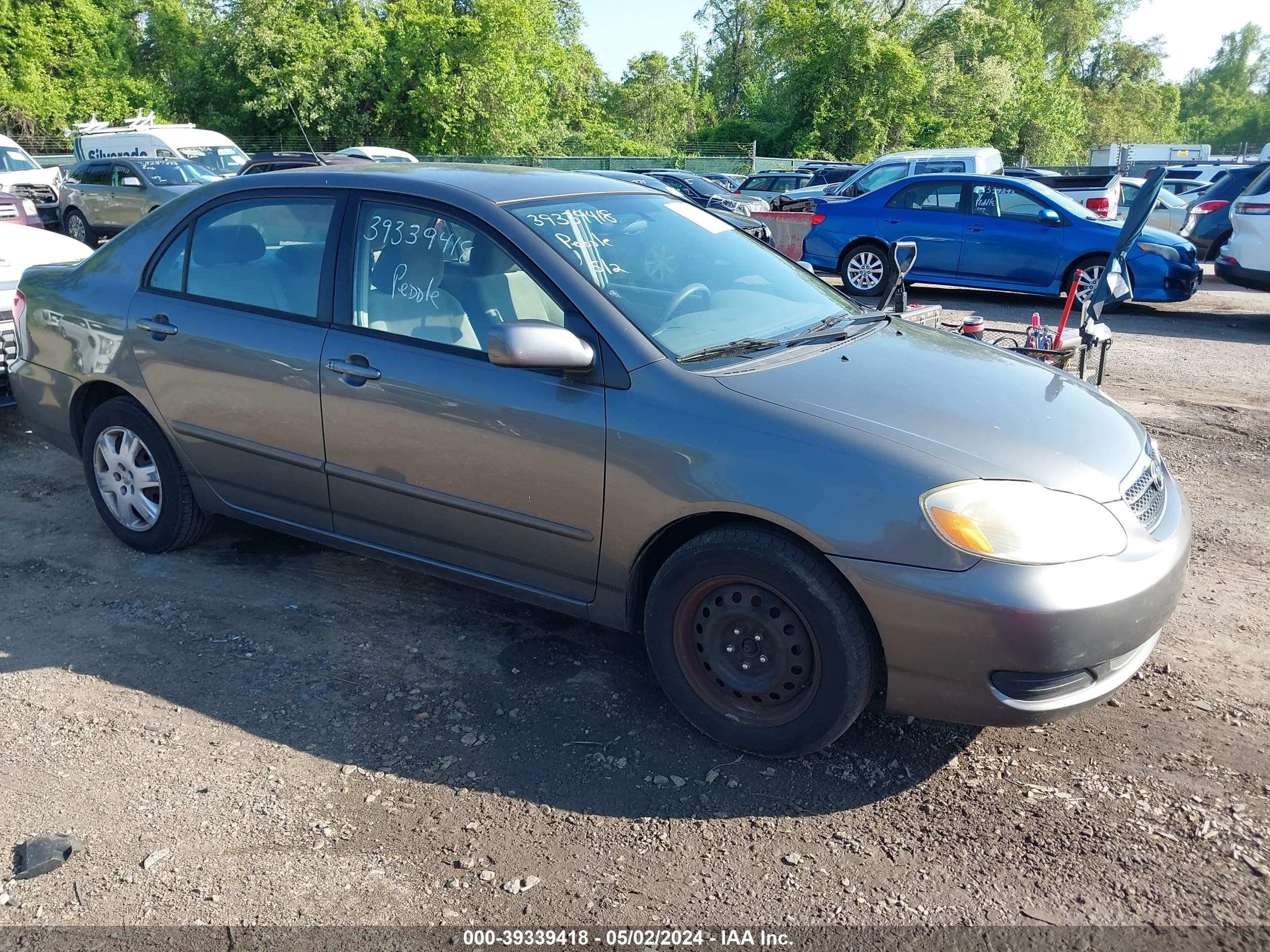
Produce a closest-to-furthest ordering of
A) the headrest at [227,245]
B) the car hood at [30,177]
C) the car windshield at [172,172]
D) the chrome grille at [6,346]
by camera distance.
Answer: the headrest at [227,245]
the chrome grille at [6,346]
the car windshield at [172,172]
the car hood at [30,177]

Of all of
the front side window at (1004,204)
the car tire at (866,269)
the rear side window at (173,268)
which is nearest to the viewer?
the rear side window at (173,268)

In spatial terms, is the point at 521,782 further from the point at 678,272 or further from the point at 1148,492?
the point at 1148,492

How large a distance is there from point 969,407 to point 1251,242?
9.95 meters

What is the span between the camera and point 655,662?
3.22 metres

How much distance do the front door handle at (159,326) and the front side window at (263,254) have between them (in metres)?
0.15

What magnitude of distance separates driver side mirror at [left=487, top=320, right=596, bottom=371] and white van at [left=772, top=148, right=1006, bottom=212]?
609 inches

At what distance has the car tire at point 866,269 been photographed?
12.8 metres

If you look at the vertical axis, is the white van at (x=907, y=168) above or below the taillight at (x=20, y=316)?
above

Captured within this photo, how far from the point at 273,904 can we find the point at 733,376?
1.92m

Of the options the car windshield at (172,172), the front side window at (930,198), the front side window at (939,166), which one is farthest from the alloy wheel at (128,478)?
the front side window at (939,166)

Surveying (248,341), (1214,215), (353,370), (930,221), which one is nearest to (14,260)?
(248,341)

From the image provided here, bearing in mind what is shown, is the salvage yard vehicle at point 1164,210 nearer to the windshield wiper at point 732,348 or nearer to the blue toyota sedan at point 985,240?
the blue toyota sedan at point 985,240

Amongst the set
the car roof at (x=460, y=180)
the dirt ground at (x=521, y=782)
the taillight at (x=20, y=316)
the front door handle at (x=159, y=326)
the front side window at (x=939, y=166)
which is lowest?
the dirt ground at (x=521, y=782)

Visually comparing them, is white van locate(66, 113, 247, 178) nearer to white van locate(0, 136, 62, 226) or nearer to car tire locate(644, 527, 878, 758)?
white van locate(0, 136, 62, 226)
